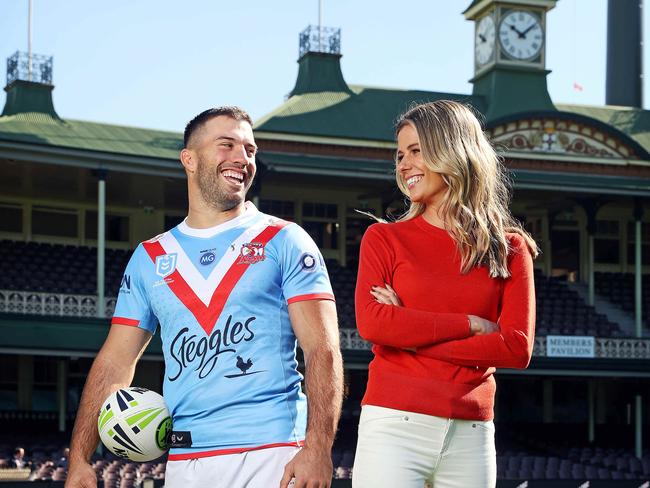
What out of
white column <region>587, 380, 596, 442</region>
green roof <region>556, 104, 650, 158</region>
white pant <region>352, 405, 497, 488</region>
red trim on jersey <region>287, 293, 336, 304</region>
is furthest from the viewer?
green roof <region>556, 104, 650, 158</region>

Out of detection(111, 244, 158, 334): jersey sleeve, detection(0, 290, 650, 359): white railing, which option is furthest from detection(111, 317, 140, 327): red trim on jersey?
detection(0, 290, 650, 359): white railing

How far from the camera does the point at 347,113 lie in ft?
104

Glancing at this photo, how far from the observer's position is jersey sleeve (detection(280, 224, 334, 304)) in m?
4.97

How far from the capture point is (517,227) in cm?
497

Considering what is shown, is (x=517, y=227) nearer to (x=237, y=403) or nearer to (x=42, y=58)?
(x=237, y=403)

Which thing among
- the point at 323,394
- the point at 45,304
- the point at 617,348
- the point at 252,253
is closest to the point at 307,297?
the point at 252,253

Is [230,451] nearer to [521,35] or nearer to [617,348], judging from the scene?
[617,348]

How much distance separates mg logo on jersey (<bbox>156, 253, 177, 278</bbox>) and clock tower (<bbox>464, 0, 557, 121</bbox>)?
95.7 ft

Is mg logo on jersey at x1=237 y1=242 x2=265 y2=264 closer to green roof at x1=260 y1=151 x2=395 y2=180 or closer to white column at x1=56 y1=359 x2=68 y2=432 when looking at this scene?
green roof at x1=260 y1=151 x2=395 y2=180

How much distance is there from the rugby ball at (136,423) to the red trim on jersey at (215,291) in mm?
380

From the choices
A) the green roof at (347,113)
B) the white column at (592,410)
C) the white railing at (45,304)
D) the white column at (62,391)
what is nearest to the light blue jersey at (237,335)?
the white railing at (45,304)

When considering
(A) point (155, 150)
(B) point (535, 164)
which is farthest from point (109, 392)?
(B) point (535, 164)

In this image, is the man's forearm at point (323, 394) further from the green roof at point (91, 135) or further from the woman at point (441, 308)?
the green roof at point (91, 135)

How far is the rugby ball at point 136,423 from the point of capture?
499 centimetres
